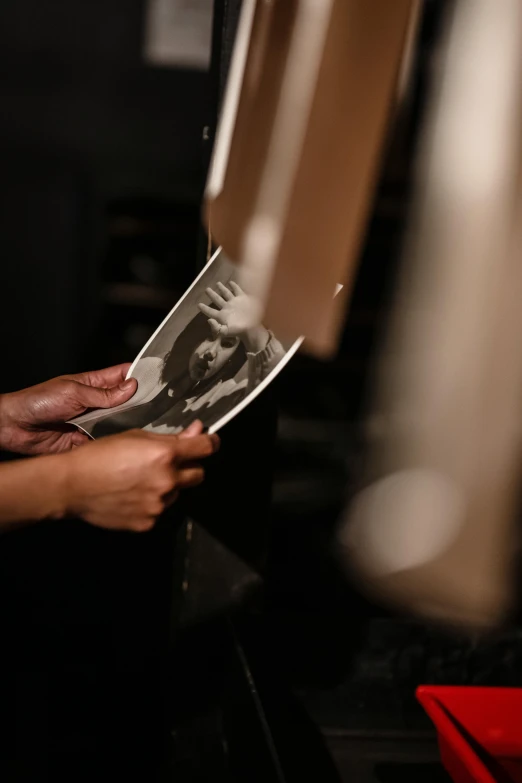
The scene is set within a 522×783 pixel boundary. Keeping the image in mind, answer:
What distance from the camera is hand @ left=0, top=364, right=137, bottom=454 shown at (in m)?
0.59

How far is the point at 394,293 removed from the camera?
1.24ft

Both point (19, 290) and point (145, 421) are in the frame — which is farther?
point (19, 290)

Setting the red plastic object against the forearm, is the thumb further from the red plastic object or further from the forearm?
the red plastic object

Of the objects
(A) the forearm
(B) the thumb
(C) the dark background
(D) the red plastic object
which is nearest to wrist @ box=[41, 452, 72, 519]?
(A) the forearm

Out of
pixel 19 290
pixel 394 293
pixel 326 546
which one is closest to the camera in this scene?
pixel 394 293

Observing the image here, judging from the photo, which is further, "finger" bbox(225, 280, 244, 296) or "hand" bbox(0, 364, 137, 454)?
"hand" bbox(0, 364, 137, 454)

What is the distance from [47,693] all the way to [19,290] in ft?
4.37

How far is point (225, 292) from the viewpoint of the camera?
50 centimetres

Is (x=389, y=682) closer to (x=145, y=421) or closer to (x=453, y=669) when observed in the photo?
(x=453, y=669)

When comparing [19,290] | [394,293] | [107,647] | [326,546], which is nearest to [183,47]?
[19,290]

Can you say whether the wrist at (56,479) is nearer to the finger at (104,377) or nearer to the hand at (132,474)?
the hand at (132,474)

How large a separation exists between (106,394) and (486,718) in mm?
478

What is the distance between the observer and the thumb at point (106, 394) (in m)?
0.57

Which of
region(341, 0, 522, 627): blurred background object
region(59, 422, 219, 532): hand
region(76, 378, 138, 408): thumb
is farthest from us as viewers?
region(76, 378, 138, 408): thumb
